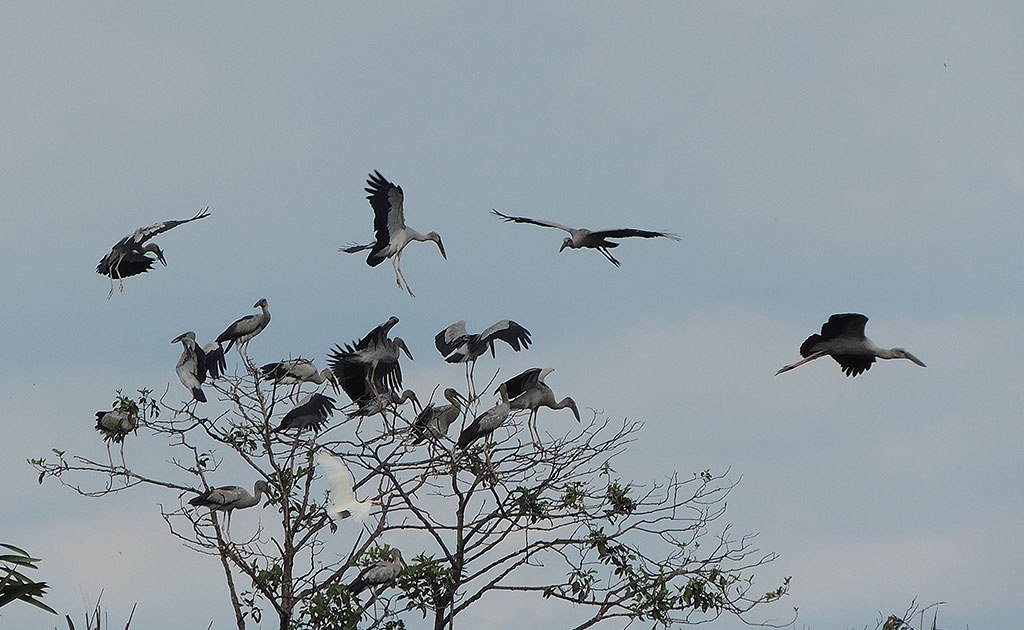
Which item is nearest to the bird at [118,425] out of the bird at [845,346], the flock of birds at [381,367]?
the flock of birds at [381,367]

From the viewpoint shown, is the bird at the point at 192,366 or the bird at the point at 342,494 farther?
the bird at the point at 192,366

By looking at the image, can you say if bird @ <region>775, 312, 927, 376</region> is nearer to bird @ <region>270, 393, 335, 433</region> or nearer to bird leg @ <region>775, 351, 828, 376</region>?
bird leg @ <region>775, 351, 828, 376</region>

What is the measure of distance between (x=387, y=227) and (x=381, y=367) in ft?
5.18

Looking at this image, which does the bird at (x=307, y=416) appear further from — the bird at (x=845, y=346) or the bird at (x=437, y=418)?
the bird at (x=845, y=346)

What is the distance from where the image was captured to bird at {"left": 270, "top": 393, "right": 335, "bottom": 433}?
1270cm

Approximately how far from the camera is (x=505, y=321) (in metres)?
13.1

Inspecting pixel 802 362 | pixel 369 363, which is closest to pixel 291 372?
pixel 369 363

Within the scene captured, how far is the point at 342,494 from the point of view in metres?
12.1

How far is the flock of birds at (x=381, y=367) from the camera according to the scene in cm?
1206

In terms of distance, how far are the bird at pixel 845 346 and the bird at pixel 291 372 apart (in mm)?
4118

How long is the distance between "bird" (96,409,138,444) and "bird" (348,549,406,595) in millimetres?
2311

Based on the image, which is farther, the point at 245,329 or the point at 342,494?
the point at 245,329

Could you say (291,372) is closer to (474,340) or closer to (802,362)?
(474,340)

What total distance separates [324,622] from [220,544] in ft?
4.24
